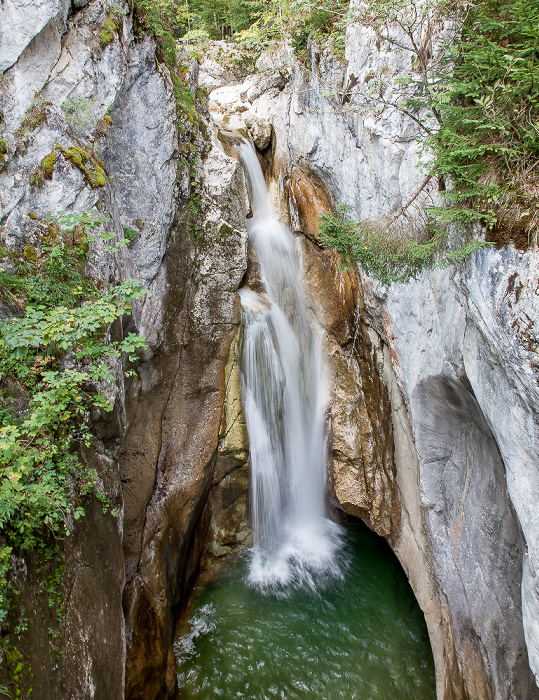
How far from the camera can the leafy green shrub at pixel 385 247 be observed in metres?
4.50

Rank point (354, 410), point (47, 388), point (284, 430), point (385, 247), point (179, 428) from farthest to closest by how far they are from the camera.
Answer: point (284, 430)
point (354, 410)
point (179, 428)
point (385, 247)
point (47, 388)

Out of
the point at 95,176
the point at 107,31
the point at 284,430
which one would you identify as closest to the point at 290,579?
the point at 284,430

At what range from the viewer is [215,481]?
774 cm

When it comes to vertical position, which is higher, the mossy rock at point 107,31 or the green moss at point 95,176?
the mossy rock at point 107,31

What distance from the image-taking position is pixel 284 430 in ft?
28.4

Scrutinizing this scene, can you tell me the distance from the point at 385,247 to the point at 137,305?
3910 mm

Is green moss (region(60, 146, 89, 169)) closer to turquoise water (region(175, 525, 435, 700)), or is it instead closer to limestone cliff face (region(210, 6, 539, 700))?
limestone cliff face (region(210, 6, 539, 700))

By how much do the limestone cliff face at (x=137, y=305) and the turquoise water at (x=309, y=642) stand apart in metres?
0.56

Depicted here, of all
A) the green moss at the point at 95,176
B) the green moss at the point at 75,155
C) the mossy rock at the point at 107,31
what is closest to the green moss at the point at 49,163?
the green moss at the point at 75,155

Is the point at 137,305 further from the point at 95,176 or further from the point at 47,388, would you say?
the point at 47,388

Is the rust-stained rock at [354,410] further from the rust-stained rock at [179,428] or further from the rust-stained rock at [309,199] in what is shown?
the rust-stained rock at [179,428]

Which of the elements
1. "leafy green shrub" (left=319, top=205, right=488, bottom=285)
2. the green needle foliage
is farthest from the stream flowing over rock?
"leafy green shrub" (left=319, top=205, right=488, bottom=285)

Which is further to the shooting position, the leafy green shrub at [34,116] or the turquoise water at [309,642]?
the turquoise water at [309,642]

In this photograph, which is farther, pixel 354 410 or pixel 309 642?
Answer: pixel 354 410
